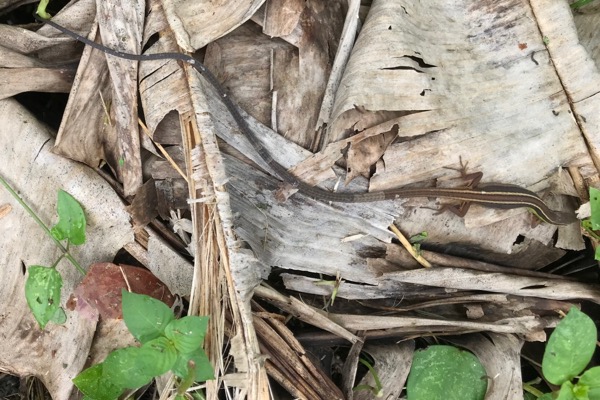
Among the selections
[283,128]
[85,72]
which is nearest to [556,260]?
[283,128]

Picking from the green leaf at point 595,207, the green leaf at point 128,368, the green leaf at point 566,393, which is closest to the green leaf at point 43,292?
the green leaf at point 128,368

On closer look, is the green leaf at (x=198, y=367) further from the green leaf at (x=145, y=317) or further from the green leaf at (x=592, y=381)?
the green leaf at (x=592, y=381)

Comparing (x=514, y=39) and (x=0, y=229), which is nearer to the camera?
(x=0, y=229)

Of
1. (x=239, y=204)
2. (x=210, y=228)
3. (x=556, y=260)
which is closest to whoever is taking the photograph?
(x=210, y=228)

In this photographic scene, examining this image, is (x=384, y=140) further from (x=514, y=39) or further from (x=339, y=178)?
(x=514, y=39)

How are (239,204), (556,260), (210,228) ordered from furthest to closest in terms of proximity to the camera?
(556,260), (239,204), (210,228)

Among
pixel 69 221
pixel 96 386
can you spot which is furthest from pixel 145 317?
pixel 69 221

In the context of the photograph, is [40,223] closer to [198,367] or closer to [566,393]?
[198,367]
